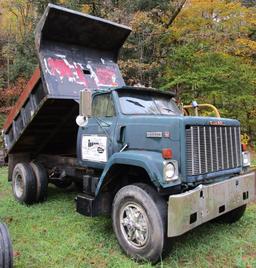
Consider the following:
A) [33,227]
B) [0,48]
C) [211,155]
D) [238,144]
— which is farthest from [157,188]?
[0,48]

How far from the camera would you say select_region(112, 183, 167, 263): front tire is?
154 inches

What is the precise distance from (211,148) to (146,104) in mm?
1305

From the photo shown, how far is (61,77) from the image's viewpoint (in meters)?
5.77

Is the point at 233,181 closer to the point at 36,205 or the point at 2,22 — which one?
the point at 36,205

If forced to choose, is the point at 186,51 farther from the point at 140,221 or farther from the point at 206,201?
the point at 140,221

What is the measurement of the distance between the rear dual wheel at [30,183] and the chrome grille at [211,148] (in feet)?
11.8

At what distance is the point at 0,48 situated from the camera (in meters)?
21.2

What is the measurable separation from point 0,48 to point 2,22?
3.60 m

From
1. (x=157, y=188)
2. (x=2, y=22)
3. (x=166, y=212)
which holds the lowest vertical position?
(x=166, y=212)

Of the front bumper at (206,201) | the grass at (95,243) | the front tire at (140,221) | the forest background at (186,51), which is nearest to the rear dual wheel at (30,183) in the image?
the grass at (95,243)

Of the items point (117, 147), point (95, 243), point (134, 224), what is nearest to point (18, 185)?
point (95, 243)

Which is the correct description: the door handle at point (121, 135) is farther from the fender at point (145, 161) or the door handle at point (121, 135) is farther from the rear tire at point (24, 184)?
the rear tire at point (24, 184)

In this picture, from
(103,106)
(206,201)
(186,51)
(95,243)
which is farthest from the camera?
(186,51)

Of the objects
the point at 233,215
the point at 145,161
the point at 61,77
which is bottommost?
the point at 233,215
